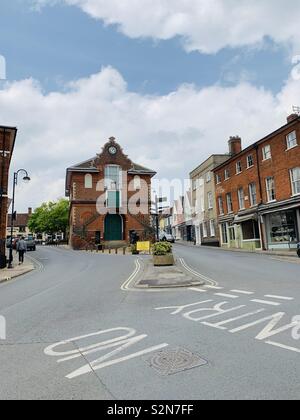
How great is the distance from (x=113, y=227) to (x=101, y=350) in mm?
39398

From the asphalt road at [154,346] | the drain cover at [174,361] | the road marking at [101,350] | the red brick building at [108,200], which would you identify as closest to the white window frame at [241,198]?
the red brick building at [108,200]

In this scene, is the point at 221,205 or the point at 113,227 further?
the point at 113,227

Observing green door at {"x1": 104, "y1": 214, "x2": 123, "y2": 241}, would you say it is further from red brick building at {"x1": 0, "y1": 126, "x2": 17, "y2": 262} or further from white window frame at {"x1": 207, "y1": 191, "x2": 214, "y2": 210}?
red brick building at {"x1": 0, "y1": 126, "x2": 17, "y2": 262}

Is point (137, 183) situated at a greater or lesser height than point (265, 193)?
greater

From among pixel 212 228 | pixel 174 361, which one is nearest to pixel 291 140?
pixel 212 228

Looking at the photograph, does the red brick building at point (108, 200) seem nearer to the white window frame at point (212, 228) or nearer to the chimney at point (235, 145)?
the white window frame at point (212, 228)

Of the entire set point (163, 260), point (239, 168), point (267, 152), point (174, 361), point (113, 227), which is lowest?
point (174, 361)

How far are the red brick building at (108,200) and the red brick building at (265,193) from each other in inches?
493

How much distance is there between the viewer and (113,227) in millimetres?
44344

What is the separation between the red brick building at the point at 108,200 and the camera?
43125mm

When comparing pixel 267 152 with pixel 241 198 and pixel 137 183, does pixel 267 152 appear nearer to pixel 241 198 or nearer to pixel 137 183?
pixel 241 198
